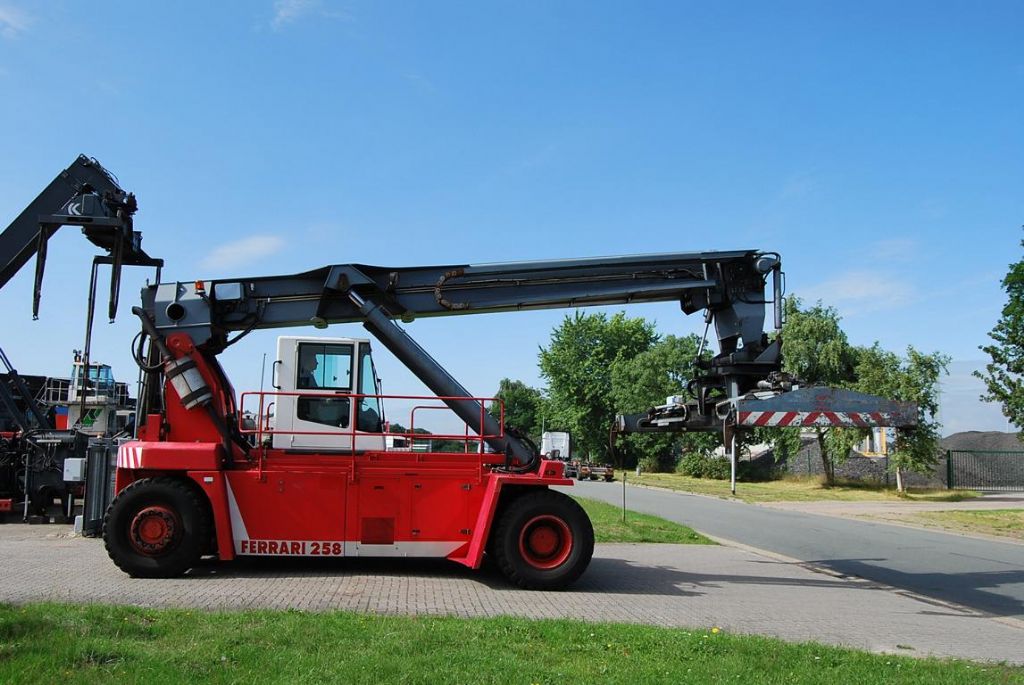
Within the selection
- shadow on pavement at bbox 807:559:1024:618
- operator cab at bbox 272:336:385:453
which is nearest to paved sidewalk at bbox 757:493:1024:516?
shadow on pavement at bbox 807:559:1024:618

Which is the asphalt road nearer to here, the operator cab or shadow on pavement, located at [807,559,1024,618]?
shadow on pavement, located at [807,559,1024,618]

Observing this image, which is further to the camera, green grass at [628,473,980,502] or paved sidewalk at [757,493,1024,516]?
green grass at [628,473,980,502]

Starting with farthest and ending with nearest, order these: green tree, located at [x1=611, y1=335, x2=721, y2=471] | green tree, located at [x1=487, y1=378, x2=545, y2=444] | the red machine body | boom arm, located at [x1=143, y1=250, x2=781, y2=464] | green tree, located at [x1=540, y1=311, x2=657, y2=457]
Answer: green tree, located at [x1=487, y1=378, x2=545, y2=444] < green tree, located at [x1=540, y1=311, x2=657, y2=457] < green tree, located at [x1=611, y1=335, x2=721, y2=471] < boom arm, located at [x1=143, y1=250, x2=781, y2=464] < the red machine body

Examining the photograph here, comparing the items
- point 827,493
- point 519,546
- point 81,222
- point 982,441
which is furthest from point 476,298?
point 982,441

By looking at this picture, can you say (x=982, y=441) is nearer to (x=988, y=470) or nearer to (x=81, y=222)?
(x=988, y=470)

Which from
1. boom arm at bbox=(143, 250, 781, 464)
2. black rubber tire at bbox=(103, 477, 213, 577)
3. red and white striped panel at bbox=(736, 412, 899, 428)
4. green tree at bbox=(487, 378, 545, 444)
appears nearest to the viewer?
black rubber tire at bbox=(103, 477, 213, 577)

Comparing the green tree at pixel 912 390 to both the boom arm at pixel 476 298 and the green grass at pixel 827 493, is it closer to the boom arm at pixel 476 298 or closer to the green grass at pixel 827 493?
the green grass at pixel 827 493

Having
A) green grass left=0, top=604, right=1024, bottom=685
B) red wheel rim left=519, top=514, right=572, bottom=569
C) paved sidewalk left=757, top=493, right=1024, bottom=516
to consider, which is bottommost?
paved sidewalk left=757, top=493, right=1024, bottom=516

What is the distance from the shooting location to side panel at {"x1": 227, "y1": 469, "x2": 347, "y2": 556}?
432 inches

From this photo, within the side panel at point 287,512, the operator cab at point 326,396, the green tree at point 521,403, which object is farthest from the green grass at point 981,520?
the green tree at point 521,403

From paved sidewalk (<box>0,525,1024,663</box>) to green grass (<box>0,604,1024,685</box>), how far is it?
1061mm

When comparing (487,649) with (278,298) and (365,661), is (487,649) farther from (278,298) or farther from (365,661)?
(278,298)

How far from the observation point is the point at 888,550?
59.4 feet

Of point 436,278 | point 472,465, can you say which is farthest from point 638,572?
point 436,278
